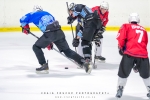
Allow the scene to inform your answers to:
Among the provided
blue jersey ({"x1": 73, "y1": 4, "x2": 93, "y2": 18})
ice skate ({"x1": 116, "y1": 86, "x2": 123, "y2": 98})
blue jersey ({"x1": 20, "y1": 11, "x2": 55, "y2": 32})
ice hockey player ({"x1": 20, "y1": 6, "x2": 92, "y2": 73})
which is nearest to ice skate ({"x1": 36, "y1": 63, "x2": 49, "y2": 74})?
ice hockey player ({"x1": 20, "y1": 6, "x2": 92, "y2": 73})

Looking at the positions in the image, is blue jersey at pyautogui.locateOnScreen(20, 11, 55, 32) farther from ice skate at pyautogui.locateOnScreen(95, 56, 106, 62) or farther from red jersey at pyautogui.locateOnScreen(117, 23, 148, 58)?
red jersey at pyautogui.locateOnScreen(117, 23, 148, 58)

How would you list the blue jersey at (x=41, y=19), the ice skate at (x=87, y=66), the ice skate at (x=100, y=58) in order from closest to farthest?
1. the ice skate at (x=87, y=66)
2. the blue jersey at (x=41, y=19)
3. the ice skate at (x=100, y=58)

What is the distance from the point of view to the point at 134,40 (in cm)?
368

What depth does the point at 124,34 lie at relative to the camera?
3.69 metres

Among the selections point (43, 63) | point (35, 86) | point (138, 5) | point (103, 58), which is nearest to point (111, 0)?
point (138, 5)

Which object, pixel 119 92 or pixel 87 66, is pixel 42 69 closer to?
pixel 87 66

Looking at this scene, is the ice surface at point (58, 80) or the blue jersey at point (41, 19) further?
the blue jersey at point (41, 19)

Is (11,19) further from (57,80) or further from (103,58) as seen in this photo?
(57,80)

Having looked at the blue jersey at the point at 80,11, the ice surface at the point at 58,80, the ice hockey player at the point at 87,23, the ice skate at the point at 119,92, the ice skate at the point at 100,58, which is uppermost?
the blue jersey at the point at 80,11

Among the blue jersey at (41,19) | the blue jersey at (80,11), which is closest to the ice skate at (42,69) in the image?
the blue jersey at (41,19)

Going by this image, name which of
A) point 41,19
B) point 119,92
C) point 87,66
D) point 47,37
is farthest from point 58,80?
point 119,92

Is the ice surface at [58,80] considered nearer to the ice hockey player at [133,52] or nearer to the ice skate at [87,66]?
the ice skate at [87,66]

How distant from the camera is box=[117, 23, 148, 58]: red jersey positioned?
367 cm

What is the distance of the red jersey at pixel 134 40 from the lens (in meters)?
3.67
